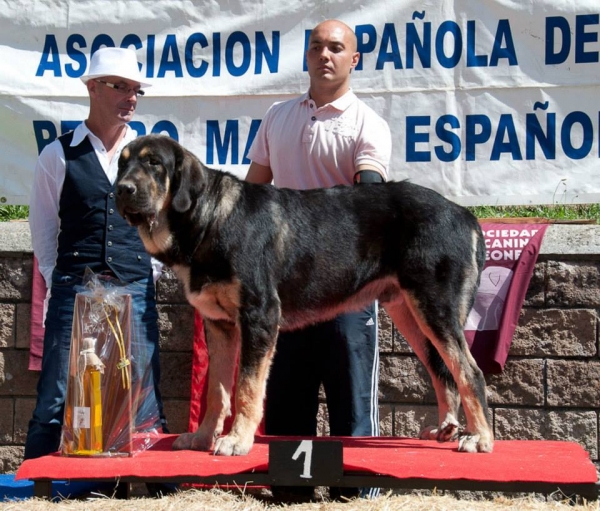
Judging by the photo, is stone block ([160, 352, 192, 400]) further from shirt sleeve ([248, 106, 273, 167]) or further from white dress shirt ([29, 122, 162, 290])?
shirt sleeve ([248, 106, 273, 167])

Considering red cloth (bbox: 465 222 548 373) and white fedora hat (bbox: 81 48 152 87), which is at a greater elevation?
white fedora hat (bbox: 81 48 152 87)

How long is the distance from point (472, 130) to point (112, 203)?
2.77 metres

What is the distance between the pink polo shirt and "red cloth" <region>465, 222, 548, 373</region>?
4.33ft

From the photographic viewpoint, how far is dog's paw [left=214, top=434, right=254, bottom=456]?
4.09 meters

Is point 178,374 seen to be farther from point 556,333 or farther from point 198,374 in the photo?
point 556,333

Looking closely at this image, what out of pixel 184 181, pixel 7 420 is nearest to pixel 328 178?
pixel 184 181

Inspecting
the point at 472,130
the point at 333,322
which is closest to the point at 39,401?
the point at 333,322

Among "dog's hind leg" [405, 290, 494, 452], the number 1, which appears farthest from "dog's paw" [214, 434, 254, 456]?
"dog's hind leg" [405, 290, 494, 452]

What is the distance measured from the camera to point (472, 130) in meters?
6.25

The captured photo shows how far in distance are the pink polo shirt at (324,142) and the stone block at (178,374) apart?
171 cm

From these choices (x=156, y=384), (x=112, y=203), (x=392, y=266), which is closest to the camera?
(x=392, y=266)

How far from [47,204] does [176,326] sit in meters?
1.50

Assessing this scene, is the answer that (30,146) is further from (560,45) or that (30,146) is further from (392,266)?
(560,45)

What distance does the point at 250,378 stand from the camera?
164 inches
